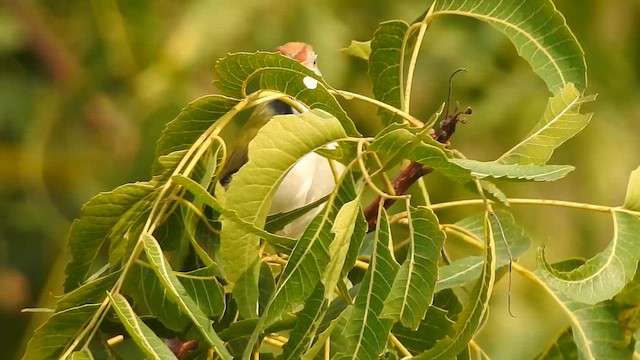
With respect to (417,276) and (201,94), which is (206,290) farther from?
(201,94)

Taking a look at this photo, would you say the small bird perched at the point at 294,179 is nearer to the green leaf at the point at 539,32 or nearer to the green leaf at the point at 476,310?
the green leaf at the point at 539,32

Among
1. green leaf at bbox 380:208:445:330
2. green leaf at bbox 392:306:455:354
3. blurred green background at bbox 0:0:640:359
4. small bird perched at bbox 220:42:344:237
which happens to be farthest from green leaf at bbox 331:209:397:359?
blurred green background at bbox 0:0:640:359

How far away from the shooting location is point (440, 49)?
334cm

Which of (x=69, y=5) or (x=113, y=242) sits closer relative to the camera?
(x=113, y=242)

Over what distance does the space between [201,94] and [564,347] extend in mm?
1798

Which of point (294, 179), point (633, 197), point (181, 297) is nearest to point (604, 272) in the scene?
point (633, 197)

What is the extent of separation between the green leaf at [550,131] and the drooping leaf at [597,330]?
0.55 feet

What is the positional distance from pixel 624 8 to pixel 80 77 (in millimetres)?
1764

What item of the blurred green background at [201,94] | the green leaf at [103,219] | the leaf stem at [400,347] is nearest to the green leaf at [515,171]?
the leaf stem at [400,347]

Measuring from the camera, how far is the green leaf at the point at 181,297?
39.8 inches

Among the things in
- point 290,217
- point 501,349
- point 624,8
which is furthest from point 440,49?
point 290,217

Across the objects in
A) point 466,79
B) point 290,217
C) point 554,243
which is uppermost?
point 290,217

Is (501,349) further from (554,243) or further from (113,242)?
(113,242)

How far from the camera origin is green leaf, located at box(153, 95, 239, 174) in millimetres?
1156
